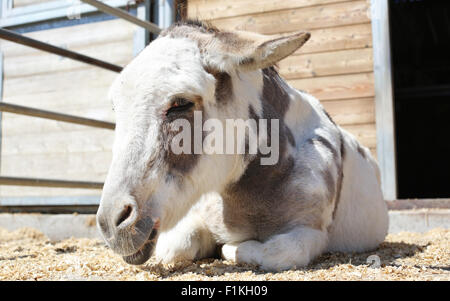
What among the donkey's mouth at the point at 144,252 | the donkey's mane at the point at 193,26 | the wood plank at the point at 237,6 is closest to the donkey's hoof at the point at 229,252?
the donkey's mouth at the point at 144,252

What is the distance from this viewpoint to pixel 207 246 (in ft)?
7.37

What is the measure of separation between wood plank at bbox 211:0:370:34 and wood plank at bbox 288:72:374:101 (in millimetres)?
550

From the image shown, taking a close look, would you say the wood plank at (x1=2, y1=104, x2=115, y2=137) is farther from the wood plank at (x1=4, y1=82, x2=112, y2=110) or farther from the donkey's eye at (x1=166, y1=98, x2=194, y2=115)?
the donkey's eye at (x1=166, y1=98, x2=194, y2=115)

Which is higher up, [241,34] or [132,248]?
[241,34]

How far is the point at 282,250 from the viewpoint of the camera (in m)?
1.89

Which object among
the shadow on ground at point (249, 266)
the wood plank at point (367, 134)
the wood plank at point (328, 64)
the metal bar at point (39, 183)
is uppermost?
the wood plank at point (328, 64)

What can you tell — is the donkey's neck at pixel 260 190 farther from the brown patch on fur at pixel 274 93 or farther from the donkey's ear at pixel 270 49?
the donkey's ear at pixel 270 49

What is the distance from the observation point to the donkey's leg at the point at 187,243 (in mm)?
2102

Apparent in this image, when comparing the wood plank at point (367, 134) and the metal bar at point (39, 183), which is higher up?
the wood plank at point (367, 134)

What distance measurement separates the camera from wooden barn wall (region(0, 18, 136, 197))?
5355 mm

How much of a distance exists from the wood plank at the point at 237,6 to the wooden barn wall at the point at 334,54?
1cm
